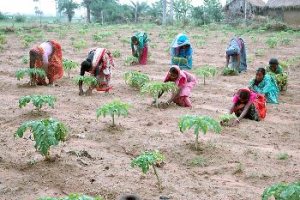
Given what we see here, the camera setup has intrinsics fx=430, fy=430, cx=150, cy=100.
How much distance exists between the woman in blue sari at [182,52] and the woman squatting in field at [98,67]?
3.30 metres

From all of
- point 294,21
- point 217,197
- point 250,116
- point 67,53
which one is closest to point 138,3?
point 294,21

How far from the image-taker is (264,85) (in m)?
7.91

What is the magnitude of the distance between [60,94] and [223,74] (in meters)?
4.37

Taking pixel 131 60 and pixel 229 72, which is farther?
pixel 131 60

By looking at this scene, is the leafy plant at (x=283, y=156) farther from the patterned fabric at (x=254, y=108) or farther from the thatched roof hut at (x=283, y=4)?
the thatched roof hut at (x=283, y=4)

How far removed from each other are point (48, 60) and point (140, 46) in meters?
3.64

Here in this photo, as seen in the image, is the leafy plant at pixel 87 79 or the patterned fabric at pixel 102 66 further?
the patterned fabric at pixel 102 66

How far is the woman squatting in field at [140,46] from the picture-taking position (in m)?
12.0

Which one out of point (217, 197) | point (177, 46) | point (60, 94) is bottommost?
point (217, 197)

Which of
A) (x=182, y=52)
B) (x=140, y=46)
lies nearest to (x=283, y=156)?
(x=182, y=52)

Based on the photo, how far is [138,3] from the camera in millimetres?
39438

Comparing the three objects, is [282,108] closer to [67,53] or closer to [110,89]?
[110,89]

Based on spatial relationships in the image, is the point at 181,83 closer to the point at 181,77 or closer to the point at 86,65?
the point at 181,77

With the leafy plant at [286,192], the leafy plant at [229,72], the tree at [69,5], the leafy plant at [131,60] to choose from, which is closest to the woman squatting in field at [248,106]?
the leafy plant at [286,192]
